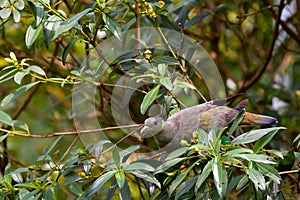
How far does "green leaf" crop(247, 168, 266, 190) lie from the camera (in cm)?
109

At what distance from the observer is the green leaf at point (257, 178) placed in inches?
43.1

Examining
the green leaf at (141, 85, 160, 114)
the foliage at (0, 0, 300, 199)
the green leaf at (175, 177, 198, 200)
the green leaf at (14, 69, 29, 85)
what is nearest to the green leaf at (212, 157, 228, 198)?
the foliage at (0, 0, 300, 199)

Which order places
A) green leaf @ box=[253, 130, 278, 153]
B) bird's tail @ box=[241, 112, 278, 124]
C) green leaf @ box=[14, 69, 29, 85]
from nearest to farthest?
1. green leaf @ box=[253, 130, 278, 153]
2. green leaf @ box=[14, 69, 29, 85]
3. bird's tail @ box=[241, 112, 278, 124]

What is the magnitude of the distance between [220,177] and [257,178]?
0.24 ft

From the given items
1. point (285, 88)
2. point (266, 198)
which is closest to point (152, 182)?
point (266, 198)

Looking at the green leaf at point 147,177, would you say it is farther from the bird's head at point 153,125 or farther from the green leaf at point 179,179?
the bird's head at point 153,125

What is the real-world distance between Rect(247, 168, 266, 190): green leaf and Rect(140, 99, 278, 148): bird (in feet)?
0.64

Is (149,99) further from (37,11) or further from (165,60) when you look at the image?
(37,11)

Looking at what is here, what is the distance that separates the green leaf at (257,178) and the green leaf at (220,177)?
0.05 m

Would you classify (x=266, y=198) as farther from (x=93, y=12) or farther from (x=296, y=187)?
(x=93, y=12)

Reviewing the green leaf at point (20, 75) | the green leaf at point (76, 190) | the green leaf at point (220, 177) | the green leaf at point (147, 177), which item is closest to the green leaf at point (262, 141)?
the green leaf at point (220, 177)

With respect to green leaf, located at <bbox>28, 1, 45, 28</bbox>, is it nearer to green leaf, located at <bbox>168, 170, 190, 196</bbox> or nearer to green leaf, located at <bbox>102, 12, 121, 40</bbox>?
green leaf, located at <bbox>102, 12, 121, 40</bbox>

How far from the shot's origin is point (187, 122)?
1329 millimetres

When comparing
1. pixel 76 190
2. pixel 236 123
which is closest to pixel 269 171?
pixel 236 123
